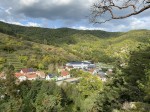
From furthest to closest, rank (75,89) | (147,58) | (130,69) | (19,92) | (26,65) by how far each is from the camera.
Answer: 1. (26,65)
2. (75,89)
3. (19,92)
4. (130,69)
5. (147,58)

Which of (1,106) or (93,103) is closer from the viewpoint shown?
(1,106)

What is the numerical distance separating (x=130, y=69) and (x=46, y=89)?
21506 mm

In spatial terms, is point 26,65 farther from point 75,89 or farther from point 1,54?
point 75,89

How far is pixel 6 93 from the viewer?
37281 mm

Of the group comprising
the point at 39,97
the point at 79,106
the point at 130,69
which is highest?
the point at 130,69

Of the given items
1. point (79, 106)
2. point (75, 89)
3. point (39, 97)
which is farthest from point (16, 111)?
point (75, 89)

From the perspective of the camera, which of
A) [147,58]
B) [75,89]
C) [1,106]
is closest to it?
[147,58]

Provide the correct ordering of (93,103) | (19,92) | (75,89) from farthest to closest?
(75,89), (19,92), (93,103)

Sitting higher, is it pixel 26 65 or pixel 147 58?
pixel 147 58

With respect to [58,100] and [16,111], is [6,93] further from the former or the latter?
[58,100]

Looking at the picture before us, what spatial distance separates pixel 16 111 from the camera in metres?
32.0

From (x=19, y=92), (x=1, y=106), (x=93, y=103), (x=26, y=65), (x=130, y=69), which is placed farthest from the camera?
(x=26, y=65)

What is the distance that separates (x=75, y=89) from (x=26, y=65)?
42.8 m

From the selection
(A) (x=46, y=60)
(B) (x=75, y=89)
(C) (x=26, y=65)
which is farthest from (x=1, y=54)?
(B) (x=75, y=89)
